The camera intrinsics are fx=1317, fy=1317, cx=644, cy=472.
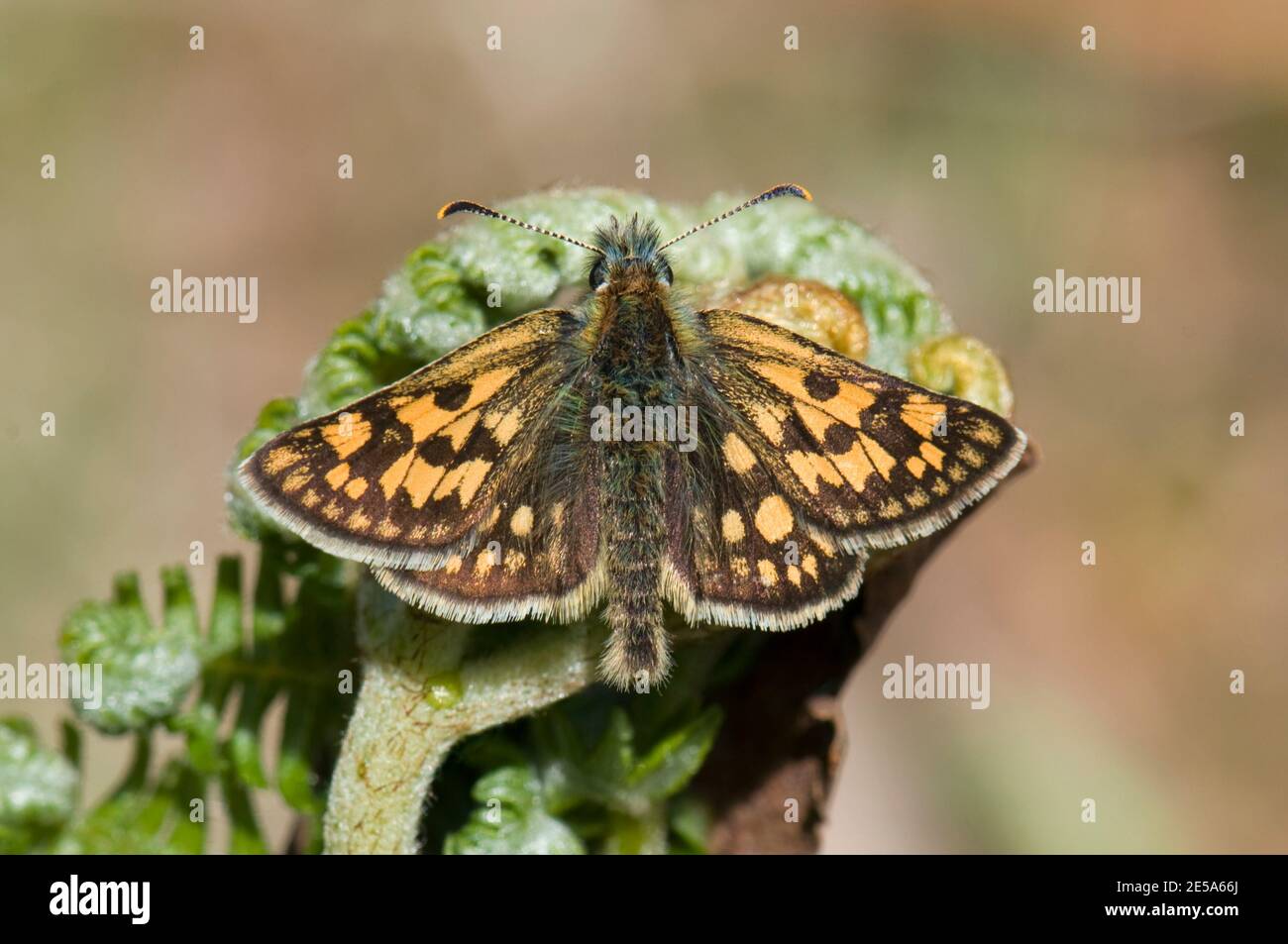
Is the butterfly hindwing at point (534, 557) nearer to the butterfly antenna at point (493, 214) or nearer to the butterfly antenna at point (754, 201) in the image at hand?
the butterfly antenna at point (493, 214)

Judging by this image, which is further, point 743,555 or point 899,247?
point 899,247

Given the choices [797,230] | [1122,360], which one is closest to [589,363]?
[797,230]

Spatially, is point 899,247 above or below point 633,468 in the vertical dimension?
above

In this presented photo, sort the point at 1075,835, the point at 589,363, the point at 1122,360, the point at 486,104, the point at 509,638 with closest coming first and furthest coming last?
1. the point at 509,638
2. the point at 589,363
3. the point at 1075,835
4. the point at 1122,360
5. the point at 486,104

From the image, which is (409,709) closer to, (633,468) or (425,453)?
(425,453)

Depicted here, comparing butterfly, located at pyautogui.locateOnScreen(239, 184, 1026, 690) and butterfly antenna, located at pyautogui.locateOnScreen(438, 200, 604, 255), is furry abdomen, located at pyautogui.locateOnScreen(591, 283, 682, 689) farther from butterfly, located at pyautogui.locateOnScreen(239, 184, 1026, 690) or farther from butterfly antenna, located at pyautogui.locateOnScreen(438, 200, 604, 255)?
butterfly antenna, located at pyautogui.locateOnScreen(438, 200, 604, 255)

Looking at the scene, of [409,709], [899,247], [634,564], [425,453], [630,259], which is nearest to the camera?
[409,709]

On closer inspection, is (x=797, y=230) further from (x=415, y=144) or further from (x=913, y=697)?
(x=415, y=144)

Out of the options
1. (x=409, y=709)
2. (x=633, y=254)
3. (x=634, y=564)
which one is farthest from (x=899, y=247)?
(x=409, y=709)
